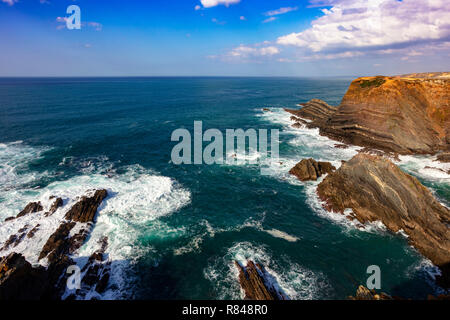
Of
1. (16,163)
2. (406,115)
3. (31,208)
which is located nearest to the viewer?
(31,208)

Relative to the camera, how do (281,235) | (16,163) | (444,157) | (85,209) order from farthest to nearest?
(444,157)
(16,163)
(85,209)
(281,235)

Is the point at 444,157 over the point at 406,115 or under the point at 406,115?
under

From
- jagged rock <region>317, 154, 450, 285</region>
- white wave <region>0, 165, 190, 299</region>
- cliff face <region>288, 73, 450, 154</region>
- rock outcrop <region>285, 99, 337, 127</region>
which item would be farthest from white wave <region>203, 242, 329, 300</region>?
rock outcrop <region>285, 99, 337, 127</region>

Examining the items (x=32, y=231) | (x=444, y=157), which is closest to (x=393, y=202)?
(x=444, y=157)

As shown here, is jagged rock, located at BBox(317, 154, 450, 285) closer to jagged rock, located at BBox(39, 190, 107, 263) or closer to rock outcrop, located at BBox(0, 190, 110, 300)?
rock outcrop, located at BBox(0, 190, 110, 300)

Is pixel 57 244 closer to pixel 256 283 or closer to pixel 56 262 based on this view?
pixel 56 262
